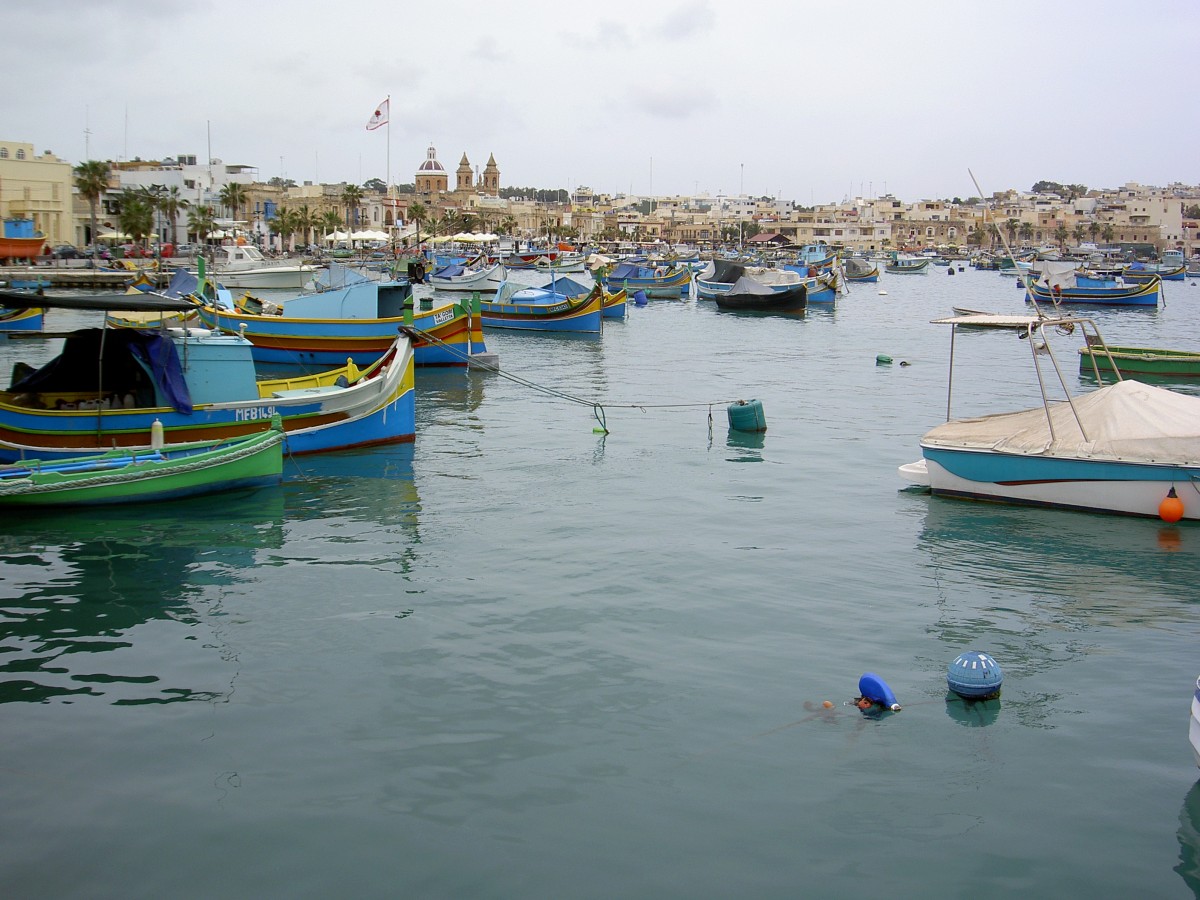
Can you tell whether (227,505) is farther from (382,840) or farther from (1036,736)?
(1036,736)

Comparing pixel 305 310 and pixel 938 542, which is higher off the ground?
pixel 305 310

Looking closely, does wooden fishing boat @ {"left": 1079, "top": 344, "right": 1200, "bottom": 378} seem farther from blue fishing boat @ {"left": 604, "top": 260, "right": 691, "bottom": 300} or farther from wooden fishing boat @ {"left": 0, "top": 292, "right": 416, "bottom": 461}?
blue fishing boat @ {"left": 604, "top": 260, "right": 691, "bottom": 300}

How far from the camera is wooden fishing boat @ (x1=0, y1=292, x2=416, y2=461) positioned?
17.6 m

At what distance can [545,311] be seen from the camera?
160 ft

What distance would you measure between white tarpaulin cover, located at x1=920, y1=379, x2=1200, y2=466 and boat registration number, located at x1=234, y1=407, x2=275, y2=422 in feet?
36.9

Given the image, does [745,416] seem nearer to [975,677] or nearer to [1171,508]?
[1171,508]

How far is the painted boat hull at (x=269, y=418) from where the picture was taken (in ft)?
57.7

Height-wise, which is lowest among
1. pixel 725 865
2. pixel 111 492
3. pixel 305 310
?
pixel 725 865

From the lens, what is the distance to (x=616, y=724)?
31.0ft

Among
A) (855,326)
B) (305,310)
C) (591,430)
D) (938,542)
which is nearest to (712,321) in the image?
(855,326)

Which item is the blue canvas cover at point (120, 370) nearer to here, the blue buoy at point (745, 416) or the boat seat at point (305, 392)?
the boat seat at point (305, 392)

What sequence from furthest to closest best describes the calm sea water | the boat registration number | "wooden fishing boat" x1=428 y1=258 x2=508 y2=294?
"wooden fishing boat" x1=428 y1=258 x2=508 y2=294 < the boat registration number < the calm sea water

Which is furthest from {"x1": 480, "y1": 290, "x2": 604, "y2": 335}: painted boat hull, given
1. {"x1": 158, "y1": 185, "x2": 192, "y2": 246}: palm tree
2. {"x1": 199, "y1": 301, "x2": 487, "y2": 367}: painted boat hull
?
{"x1": 158, "y1": 185, "x2": 192, "y2": 246}: palm tree

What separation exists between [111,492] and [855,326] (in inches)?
1835
